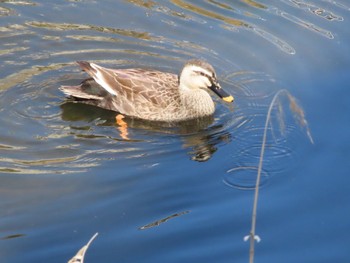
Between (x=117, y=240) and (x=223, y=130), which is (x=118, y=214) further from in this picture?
(x=223, y=130)

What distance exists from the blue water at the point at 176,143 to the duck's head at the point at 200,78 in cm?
35

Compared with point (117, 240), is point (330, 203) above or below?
above

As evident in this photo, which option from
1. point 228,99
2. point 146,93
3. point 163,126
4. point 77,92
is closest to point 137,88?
point 146,93

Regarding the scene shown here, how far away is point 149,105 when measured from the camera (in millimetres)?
11102

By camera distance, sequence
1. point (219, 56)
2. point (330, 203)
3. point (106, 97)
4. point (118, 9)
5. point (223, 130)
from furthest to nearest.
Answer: point (118, 9), point (219, 56), point (106, 97), point (223, 130), point (330, 203)

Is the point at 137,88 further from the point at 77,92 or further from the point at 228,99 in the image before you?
the point at 228,99

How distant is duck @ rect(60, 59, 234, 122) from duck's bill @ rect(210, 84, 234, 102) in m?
0.06

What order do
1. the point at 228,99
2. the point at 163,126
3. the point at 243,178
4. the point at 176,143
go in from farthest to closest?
1. the point at 163,126
2. the point at 228,99
3. the point at 176,143
4. the point at 243,178

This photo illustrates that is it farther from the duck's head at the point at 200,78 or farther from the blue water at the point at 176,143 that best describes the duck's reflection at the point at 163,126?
the duck's head at the point at 200,78

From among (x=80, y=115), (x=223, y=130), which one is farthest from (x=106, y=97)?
(x=223, y=130)

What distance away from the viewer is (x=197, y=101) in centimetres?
1116

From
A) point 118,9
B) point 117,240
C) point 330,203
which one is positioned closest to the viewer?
point 117,240

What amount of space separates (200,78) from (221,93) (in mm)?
372

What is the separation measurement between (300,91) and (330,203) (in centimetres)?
261
